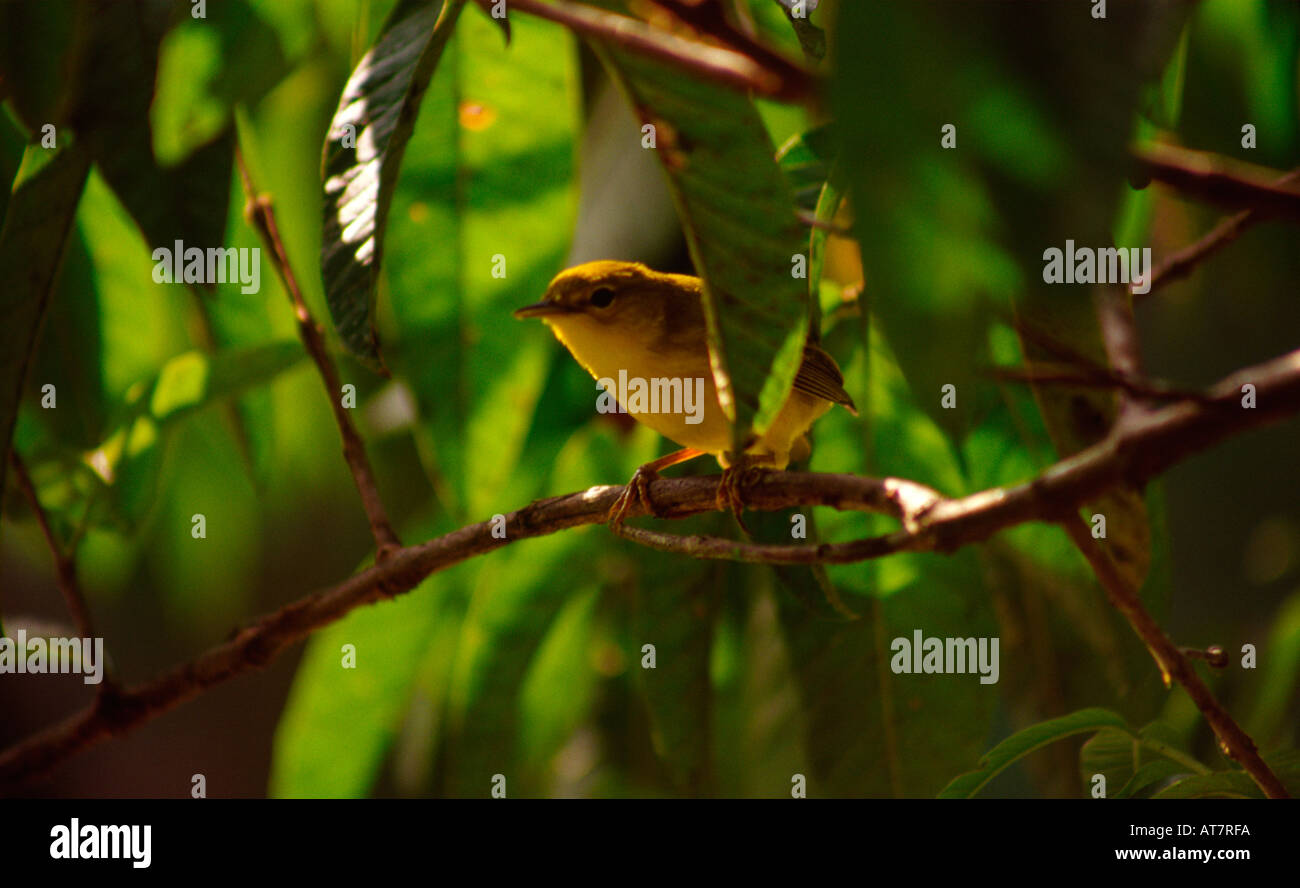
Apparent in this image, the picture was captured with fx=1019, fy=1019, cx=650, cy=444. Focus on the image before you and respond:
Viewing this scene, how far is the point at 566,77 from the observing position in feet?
6.36

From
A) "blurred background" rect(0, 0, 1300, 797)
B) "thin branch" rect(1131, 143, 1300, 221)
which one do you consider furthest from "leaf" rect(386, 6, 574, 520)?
"thin branch" rect(1131, 143, 1300, 221)

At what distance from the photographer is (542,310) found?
2023 millimetres

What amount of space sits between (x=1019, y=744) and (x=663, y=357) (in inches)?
41.4

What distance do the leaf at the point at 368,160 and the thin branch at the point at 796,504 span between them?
1.16ft

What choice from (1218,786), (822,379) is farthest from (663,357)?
(1218,786)

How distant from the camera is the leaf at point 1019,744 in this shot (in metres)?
1.38

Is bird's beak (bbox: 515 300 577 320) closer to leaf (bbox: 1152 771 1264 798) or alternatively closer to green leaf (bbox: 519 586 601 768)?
green leaf (bbox: 519 586 601 768)

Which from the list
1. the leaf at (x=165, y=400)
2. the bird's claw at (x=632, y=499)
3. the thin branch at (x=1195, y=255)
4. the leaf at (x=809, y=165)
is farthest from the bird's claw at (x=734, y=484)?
the leaf at (x=165, y=400)

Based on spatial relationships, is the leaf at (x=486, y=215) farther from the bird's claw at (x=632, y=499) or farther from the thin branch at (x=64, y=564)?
the thin branch at (x=64, y=564)

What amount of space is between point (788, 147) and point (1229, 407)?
981 mm

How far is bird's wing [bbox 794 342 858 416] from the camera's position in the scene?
6.03 ft

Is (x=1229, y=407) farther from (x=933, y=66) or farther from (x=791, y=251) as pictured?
(x=791, y=251)

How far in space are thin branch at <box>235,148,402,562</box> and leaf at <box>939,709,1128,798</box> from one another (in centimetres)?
88

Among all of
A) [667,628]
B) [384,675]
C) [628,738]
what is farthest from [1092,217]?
[628,738]
